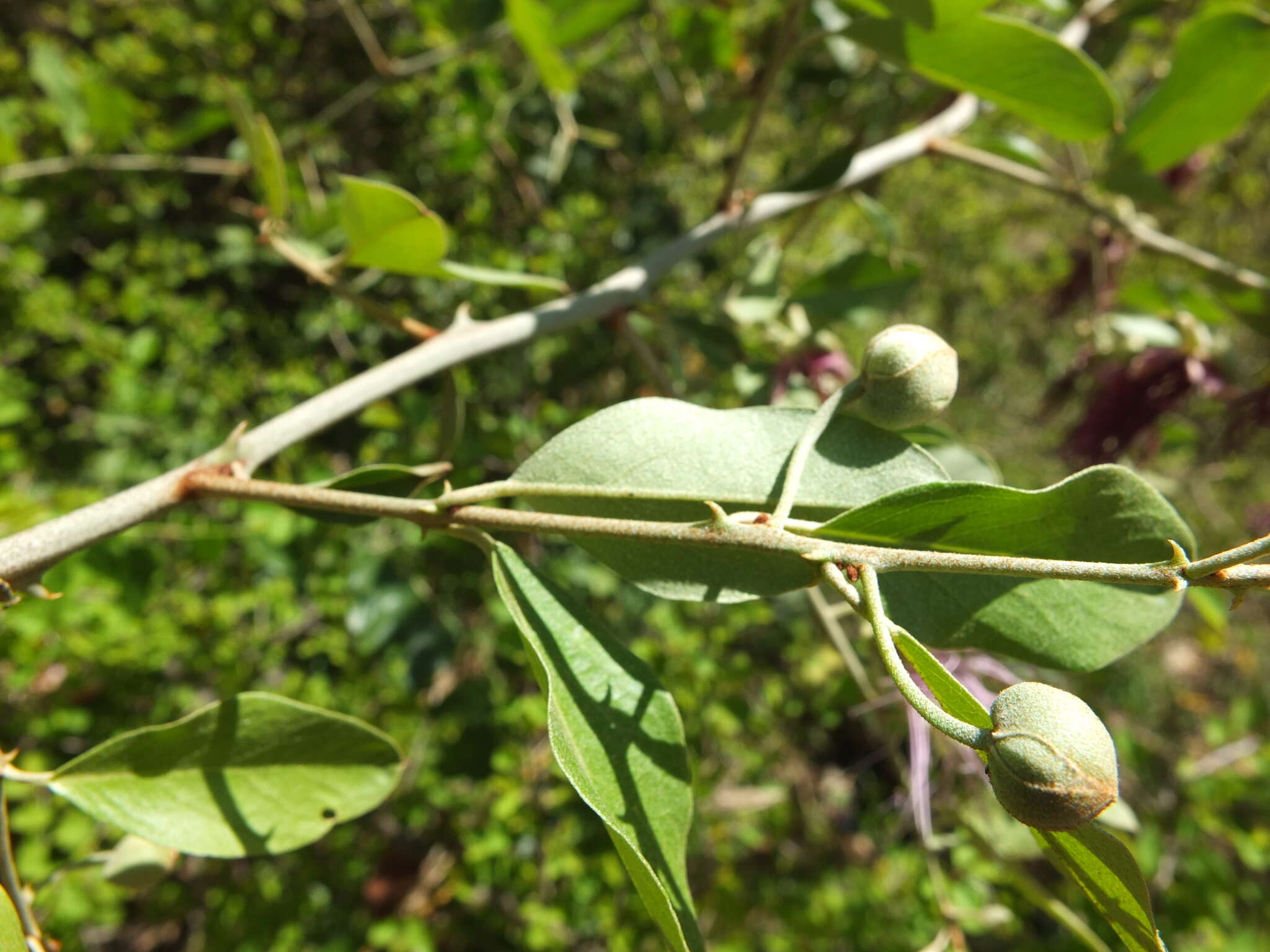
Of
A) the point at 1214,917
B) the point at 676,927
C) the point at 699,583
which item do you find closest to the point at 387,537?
the point at 699,583

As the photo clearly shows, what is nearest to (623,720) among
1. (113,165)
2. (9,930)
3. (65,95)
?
(9,930)

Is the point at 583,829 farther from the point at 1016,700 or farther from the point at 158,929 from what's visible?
the point at 1016,700

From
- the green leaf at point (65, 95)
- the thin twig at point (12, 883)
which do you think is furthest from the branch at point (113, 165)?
the thin twig at point (12, 883)

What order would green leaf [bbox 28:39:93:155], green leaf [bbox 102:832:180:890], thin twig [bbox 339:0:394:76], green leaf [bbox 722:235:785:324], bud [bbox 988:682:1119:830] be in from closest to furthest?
bud [bbox 988:682:1119:830] → green leaf [bbox 102:832:180:890] → green leaf [bbox 722:235:785:324] → thin twig [bbox 339:0:394:76] → green leaf [bbox 28:39:93:155]

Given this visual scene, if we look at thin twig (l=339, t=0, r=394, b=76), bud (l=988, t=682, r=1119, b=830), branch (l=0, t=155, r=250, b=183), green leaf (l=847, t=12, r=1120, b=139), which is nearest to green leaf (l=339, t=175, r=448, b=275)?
green leaf (l=847, t=12, r=1120, b=139)

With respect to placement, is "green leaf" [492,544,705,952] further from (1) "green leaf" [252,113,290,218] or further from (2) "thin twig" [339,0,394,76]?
(2) "thin twig" [339,0,394,76]

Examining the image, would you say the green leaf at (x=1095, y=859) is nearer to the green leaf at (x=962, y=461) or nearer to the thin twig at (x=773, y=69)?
the green leaf at (x=962, y=461)
